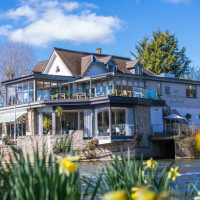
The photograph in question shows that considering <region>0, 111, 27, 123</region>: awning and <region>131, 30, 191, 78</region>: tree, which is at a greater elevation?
<region>131, 30, 191, 78</region>: tree

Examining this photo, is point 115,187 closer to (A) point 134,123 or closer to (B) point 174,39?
(A) point 134,123

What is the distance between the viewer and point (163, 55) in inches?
2128

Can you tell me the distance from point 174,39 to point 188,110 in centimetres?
1851

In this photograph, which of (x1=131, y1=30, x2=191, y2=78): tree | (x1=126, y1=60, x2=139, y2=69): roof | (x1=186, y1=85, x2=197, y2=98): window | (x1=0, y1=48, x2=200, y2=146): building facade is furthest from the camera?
(x1=131, y1=30, x2=191, y2=78): tree

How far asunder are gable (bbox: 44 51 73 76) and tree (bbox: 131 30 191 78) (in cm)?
1742

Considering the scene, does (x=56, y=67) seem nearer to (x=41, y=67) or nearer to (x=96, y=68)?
(x=41, y=67)

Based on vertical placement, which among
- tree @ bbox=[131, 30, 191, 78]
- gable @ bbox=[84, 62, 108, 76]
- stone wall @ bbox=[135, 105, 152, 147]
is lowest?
stone wall @ bbox=[135, 105, 152, 147]

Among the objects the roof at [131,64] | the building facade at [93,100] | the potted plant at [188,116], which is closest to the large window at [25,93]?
the building facade at [93,100]

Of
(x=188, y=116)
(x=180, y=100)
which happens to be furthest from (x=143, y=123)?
(x=180, y=100)

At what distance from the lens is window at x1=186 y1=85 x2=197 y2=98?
1607 inches

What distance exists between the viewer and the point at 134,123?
31391 mm

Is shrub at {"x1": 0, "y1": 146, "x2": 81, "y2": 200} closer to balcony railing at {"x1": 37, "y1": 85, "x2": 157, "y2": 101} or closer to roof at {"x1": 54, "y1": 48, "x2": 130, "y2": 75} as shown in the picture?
balcony railing at {"x1": 37, "y1": 85, "x2": 157, "y2": 101}

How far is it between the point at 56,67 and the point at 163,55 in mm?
Answer: 20247

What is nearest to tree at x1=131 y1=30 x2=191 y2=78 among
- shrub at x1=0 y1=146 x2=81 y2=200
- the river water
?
the river water
